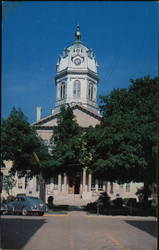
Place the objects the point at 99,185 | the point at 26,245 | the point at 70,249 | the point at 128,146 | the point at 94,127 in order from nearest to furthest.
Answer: the point at 70,249
the point at 26,245
the point at 128,146
the point at 94,127
the point at 99,185

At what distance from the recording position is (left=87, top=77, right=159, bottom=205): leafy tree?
1605 cm

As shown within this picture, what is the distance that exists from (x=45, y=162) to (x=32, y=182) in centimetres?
413

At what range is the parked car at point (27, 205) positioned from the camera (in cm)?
1694

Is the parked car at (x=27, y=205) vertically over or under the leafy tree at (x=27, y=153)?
under

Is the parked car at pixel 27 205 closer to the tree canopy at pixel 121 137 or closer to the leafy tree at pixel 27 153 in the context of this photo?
the leafy tree at pixel 27 153

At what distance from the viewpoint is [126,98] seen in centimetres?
1755

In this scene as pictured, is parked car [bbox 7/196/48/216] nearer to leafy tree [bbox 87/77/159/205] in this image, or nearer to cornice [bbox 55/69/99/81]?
leafy tree [bbox 87/77/159/205]

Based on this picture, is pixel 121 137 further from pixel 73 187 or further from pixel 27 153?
pixel 73 187

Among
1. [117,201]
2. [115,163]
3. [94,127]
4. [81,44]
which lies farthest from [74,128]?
[81,44]

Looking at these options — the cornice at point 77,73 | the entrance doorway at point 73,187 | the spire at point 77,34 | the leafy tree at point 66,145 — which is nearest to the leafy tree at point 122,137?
the leafy tree at point 66,145

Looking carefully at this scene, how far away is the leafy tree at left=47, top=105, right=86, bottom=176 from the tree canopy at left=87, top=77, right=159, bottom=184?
3.65 feet

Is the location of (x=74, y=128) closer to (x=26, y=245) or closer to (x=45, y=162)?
(x=45, y=162)

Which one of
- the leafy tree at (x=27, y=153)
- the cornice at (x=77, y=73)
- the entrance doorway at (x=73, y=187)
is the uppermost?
the cornice at (x=77, y=73)

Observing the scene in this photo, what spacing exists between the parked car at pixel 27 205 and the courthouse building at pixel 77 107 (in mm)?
3190
